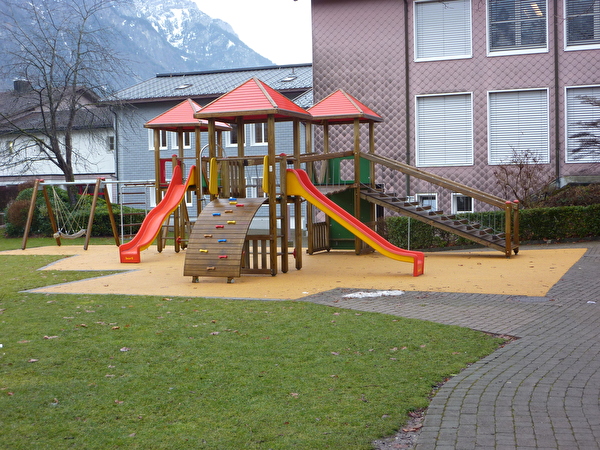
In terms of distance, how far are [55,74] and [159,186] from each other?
45.6ft

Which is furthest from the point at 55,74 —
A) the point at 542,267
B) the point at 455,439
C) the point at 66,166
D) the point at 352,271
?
the point at 455,439

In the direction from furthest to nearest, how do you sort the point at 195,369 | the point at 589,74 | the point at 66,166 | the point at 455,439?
the point at 66,166 < the point at 589,74 < the point at 195,369 < the point at 455,439

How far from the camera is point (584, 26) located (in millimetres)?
23281

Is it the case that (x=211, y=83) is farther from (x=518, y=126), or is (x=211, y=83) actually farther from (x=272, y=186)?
(x=272, y=186)

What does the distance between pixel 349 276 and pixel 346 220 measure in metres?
1.48

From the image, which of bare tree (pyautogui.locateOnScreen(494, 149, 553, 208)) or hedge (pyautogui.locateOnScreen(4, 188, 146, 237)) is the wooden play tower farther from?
hedge (pyautogui.locateOnScreen(4, 188, 146, 237))

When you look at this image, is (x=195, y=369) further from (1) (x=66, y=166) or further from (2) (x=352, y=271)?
(1) (x=66, y=166)

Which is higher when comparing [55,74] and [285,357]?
[55,74]

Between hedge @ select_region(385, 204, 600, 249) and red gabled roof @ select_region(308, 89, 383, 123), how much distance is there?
128 inches

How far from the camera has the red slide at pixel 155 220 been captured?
17797mm

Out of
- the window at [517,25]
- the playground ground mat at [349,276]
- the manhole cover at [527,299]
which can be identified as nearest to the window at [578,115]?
the window at [517,25]

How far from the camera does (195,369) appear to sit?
264 inches

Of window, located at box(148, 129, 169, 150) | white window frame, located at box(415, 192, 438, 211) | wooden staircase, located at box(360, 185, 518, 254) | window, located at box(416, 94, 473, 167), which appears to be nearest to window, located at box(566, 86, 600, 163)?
window, located at box(416, 94, 473, 167)

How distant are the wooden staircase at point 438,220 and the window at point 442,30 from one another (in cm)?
758
